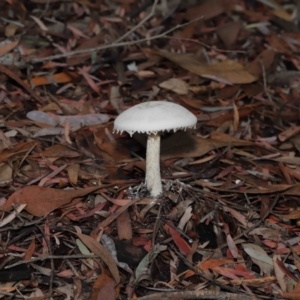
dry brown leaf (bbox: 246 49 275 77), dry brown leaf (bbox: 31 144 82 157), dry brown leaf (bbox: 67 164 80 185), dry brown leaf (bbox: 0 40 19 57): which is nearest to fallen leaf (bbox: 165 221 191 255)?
dry brown leaf (bbox: 67 164 80 185)

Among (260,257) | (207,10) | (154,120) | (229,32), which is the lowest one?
(260,257)

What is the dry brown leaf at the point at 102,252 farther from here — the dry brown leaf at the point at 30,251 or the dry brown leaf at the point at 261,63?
the dry brown leaf at the point at 261,63

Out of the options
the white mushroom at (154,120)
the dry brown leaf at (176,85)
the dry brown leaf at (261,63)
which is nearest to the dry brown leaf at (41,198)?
the white mushroom at (154,120)

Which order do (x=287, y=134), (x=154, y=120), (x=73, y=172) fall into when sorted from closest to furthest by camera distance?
(x=154, y=120) < (x=73, y=172) < (x=287, y=134)

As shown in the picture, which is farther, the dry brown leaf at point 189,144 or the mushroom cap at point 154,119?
the dry brown leaf at point 189,144

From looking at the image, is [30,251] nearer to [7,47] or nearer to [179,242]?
[179,242]

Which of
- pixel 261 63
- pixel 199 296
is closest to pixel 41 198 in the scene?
pixel 199 296
